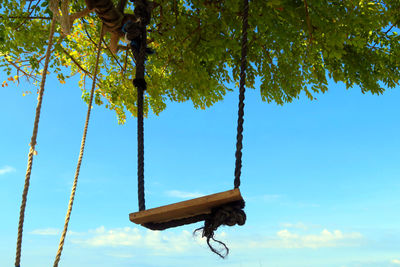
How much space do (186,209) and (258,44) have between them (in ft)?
14.3

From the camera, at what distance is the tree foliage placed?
468 centimetres

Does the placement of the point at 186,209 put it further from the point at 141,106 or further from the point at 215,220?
the point at 141,106

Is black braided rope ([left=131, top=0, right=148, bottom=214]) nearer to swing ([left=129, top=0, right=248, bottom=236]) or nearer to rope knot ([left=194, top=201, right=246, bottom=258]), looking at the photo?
swing ([left=129, top=0, right=248, bottom=236])

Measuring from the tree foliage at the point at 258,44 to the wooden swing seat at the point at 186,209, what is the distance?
298 cm

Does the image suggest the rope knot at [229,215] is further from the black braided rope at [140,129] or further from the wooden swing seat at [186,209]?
the black braided rope at [140,129]

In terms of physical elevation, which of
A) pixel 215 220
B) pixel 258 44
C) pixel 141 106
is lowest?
pixel 215 220

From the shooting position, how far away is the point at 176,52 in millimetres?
5902

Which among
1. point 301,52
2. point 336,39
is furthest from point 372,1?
point 336,39

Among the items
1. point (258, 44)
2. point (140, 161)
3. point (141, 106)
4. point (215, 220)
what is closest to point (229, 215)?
point (215, 220)

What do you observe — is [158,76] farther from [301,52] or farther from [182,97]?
[301,52]

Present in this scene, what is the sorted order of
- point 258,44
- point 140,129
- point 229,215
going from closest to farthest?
point 229,215 → point 140,129 → point 258,44

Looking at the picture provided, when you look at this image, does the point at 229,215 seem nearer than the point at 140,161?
Yes

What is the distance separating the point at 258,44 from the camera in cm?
579

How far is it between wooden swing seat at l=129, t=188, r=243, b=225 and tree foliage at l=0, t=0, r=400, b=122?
9.77ft
